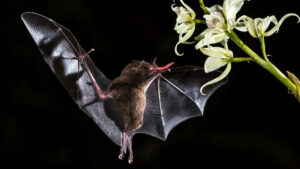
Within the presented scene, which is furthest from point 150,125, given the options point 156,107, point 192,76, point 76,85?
point 76,85

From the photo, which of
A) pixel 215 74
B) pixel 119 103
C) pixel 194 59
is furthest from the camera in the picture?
pixel 194 59

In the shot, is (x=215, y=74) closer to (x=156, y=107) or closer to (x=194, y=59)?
(x=156, y=107)

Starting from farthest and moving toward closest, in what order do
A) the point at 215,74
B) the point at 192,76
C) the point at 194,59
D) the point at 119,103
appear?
the point at 194,59
the point at 192,76
the point at 215,74
the point at 119,103

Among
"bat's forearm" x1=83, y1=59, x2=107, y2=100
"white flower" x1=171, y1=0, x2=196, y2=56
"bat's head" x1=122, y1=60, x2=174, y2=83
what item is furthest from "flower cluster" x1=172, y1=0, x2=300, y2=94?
"bat's forearm" x1=83, y1=59, x2=107, y2=100

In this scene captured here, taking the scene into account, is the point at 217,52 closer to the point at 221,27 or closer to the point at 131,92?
the point at 221,27

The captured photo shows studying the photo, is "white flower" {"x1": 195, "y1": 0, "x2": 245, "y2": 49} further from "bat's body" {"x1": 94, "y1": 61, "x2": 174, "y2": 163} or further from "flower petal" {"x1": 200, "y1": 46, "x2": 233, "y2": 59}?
"bat's body" {"x1": 94, "y1": 61, "x2": 174, "y2": 163}

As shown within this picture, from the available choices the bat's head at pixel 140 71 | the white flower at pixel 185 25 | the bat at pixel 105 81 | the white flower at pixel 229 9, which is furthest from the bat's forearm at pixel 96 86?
the white flower at pixel 229 9

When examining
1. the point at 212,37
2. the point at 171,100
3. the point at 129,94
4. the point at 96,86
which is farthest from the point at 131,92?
the point at 171,100
